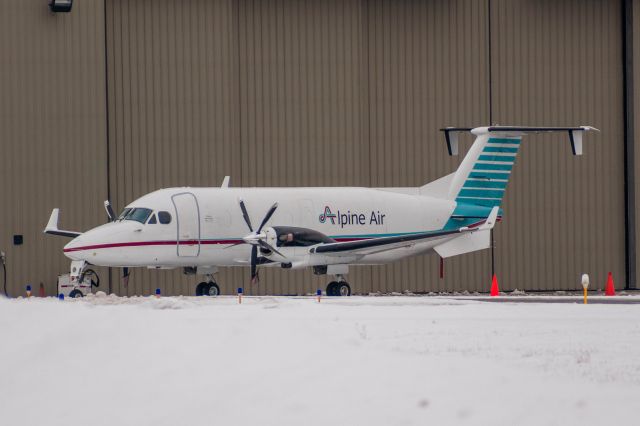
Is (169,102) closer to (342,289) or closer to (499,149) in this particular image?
(342,289)

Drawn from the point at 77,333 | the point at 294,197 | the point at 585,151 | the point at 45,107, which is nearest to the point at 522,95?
the point at 585,151

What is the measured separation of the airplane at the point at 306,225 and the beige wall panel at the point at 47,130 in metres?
2.25

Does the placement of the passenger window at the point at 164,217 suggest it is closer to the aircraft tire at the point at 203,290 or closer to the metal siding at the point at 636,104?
the aircraft tire at the point at 203,290

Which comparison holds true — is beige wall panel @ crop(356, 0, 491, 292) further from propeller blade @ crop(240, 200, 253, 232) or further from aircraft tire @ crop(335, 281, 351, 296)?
propeller blade @ crop(240, 200, 253, 232)

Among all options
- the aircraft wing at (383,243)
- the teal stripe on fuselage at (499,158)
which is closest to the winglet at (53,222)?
the aircraft wing at (383,243)

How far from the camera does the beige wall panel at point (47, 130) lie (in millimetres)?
37375

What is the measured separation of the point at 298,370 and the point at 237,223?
18997 millimetres

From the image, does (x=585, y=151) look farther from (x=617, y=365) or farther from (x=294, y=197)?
(x=617, y=365)

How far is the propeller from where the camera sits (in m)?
32.8

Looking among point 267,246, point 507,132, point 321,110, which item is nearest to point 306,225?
point 267,246

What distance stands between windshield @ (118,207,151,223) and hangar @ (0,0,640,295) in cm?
475

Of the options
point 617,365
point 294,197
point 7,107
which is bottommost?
point 617,365

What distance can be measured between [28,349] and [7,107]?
2297cm

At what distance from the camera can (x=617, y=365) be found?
1631cm
